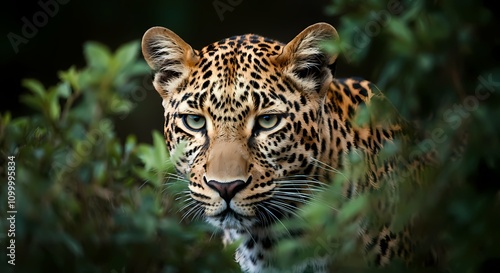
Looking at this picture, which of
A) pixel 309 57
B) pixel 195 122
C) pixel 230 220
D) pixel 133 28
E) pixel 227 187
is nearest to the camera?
pixel 227 187

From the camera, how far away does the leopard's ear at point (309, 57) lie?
21.1ft

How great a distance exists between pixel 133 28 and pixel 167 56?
680 centimetres

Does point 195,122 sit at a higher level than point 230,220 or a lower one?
higher

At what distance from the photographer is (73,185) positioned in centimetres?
425

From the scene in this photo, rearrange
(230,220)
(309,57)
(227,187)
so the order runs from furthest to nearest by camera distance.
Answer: (309,57)
(230,220)
(227,187)

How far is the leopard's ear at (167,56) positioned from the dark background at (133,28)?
5.72 meters

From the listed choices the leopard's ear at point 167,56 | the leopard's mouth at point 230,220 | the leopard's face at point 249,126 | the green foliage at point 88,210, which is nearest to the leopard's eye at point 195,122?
the leopard's face at point 249,126

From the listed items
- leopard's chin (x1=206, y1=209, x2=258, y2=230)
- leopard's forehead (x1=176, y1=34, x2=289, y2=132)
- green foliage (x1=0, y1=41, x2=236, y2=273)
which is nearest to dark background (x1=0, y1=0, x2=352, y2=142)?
leopard's forehead (x1=176, y1=34, x2=289, y2=132)

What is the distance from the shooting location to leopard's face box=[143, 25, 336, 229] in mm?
6090

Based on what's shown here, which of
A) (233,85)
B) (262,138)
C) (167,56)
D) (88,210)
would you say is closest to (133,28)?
(167,56)

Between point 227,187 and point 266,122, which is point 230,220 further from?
point 266,122

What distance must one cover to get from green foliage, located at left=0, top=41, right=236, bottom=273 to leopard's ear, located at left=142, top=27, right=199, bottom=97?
1.71 m

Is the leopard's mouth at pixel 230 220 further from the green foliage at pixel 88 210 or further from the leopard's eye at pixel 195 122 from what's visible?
the green foliage at pixel 88 210

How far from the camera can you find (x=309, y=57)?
6.52 metres
